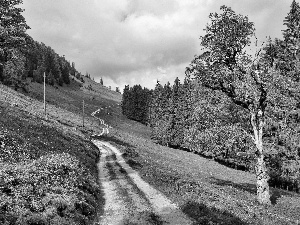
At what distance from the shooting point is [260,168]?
21.7 m

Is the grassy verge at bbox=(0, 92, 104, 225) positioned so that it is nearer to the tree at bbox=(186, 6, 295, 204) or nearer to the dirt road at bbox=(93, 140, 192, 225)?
the dirt road at bbox=(93, 140, 192, 225)

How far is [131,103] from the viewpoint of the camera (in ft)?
485

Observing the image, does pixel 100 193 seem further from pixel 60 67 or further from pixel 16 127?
pixel 60 67

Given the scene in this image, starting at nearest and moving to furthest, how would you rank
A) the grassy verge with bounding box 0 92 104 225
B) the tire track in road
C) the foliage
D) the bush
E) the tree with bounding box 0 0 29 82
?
the bush
the grassy verge with bounding box 0 92 104 225
the tire track in road
the tree with bounding box 0 0 29 82
the foliage

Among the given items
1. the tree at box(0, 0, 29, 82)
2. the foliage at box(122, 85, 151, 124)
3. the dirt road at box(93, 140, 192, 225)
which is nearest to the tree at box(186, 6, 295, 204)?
the dirt road at box(93, 140, 192, 225)

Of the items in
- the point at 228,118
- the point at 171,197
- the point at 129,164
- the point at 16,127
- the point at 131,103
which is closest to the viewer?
the point at 171,197

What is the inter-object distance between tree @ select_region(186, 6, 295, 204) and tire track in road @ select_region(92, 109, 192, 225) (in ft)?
28.8

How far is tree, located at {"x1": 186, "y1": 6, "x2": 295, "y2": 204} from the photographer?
21.5m

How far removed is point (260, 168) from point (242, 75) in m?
7.25

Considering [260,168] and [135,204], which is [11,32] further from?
[260,168]

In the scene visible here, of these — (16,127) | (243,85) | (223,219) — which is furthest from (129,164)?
(223,219)

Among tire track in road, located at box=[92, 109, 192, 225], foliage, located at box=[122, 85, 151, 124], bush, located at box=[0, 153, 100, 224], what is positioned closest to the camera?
bush, located at box=[0, 153, 100, 224]

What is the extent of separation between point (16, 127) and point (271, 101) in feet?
75.3

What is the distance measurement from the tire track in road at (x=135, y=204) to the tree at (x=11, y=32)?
12390 mm
